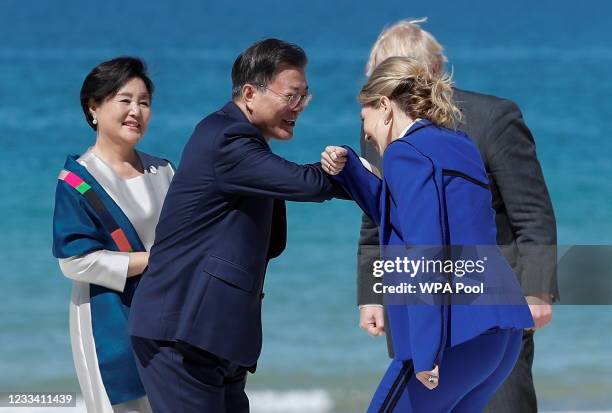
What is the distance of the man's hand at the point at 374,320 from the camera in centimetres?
391

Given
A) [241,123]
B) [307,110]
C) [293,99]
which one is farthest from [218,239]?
[307,110]

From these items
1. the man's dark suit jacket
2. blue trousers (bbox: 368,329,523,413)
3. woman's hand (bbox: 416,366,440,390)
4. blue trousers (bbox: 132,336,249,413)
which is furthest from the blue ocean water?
woman's hand (bbox: 416,366,440,390)

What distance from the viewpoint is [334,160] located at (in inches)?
132

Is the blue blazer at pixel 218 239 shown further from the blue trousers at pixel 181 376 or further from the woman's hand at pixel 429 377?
the woman's hand at pixel 429 377

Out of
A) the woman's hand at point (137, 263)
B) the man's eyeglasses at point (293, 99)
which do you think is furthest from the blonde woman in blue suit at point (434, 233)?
the woman's hand at point (137, 263)

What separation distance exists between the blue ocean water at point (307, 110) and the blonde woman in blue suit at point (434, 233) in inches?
194

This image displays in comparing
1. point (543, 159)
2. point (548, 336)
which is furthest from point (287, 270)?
point (543, 159)

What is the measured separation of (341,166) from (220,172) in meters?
0.31

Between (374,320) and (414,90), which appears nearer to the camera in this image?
(414,90)

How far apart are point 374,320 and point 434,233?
0.95 m

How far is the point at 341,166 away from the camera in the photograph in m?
3.36

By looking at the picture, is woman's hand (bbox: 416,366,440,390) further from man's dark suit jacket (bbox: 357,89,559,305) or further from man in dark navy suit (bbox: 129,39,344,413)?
man's dark suit jacket (bbox: 357,89,559,305)

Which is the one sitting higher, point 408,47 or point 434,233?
point 408,47

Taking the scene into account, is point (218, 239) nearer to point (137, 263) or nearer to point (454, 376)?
point (137, 263)
